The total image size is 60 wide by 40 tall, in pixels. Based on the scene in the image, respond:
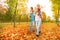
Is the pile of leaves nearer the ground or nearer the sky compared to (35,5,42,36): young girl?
nearer the ground

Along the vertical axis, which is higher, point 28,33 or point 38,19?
point 38,19

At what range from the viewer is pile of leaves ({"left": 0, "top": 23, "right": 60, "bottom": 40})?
121 inches

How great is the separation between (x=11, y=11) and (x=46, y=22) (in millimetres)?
697

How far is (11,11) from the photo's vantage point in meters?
3.14

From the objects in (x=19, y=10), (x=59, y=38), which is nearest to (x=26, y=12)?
(x=19, y=10)

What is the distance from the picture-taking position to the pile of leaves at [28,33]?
3.08 m

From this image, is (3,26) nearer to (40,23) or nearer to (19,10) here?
(19,10)

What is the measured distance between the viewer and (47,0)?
320cm

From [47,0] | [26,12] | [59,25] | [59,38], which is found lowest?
[59,38]

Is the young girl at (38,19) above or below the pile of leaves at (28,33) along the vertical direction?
above

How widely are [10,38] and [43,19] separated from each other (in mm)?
718

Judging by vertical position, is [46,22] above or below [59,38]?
above

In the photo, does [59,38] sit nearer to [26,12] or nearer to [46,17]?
[46,17]

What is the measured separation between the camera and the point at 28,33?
123 inches
